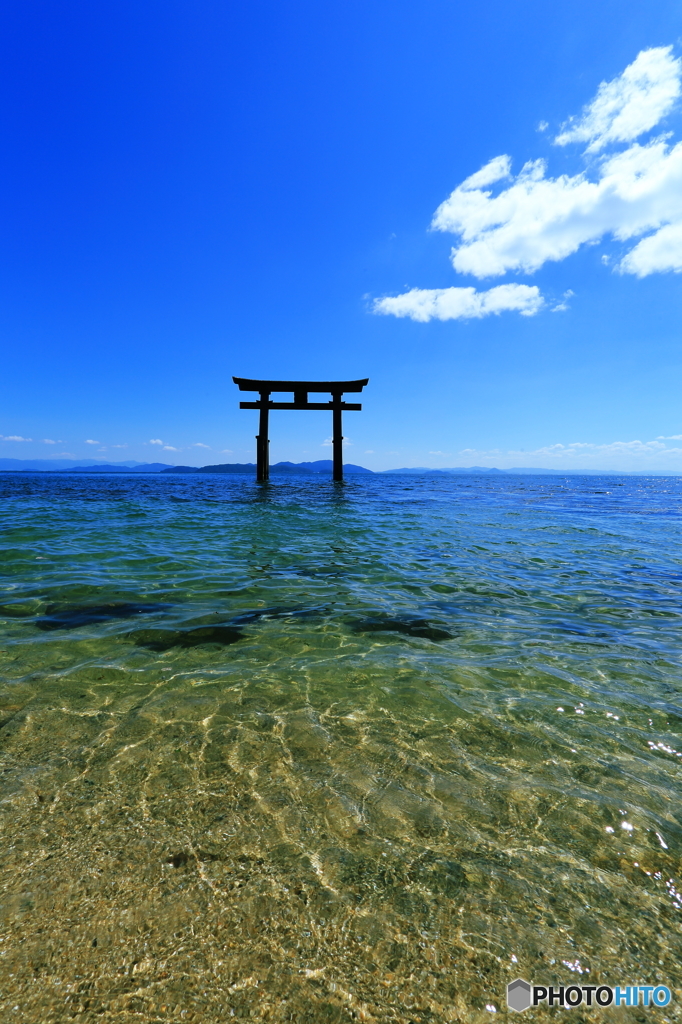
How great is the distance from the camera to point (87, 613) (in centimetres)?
592

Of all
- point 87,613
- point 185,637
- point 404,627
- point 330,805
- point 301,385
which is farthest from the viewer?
point 301,385

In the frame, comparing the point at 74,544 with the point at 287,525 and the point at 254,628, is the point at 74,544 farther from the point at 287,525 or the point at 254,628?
the point at 254,628

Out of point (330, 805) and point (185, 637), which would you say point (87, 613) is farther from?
point (330, 805)

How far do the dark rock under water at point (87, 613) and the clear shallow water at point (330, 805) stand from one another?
0.06m

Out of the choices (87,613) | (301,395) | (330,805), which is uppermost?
(301,395)

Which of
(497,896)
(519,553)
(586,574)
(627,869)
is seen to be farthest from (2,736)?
(519,553)

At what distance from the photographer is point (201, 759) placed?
304cm

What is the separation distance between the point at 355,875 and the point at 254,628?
11.9 feet

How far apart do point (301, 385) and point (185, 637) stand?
21.7 metres

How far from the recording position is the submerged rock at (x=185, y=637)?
502cm

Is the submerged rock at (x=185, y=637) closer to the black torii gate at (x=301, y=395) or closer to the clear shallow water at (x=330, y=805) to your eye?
the clear shallow water at (x=330, y=805)

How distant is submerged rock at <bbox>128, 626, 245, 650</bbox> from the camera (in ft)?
16.5

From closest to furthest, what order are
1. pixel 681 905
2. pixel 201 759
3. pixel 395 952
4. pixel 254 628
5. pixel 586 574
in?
pixel 395 952
pixel 681 905
pixel 201 759
pixel 254 628
pixel 586 574

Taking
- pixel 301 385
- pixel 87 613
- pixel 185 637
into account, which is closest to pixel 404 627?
pixel 185 637
